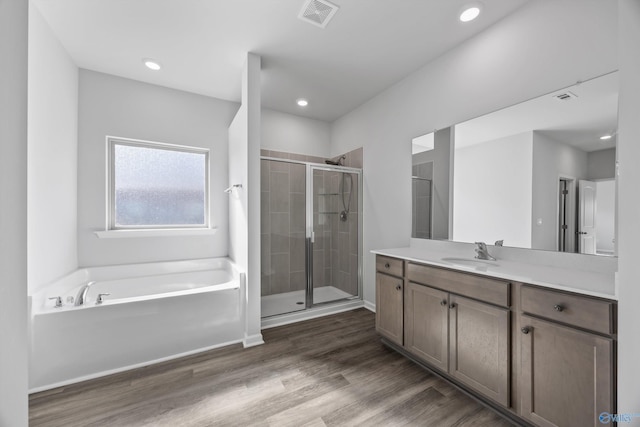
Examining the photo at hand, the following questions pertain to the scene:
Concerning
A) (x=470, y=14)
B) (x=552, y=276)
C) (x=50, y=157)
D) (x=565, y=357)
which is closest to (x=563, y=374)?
(x=565, y=357)

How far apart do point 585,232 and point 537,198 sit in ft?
1.03

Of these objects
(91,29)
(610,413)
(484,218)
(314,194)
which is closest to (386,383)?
(610,413)

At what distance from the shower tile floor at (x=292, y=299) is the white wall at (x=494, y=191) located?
175 cm

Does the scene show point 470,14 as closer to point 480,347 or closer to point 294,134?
point 480,347

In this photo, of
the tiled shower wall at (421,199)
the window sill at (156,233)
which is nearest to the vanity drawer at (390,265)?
the tiled shower wall at (421,199)

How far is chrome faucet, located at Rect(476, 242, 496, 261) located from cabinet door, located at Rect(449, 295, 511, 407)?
0.48m

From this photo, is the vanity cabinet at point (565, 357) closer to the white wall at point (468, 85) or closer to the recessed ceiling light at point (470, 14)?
the white wall at point (468, 85)

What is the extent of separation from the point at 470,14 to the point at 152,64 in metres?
2.86

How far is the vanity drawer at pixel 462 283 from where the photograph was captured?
1413 mm

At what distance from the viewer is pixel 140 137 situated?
2834 mm

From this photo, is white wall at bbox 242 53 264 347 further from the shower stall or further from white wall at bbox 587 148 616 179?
white wall at bbox 587 148 616 179

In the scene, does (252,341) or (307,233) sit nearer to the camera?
(252,341)

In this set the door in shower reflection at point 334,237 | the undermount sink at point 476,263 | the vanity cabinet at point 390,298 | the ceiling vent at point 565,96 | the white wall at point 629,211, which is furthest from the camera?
the door in shower reflection at point 334,237

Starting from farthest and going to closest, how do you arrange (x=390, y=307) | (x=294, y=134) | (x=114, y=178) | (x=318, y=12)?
(x=294, y=134)
(x=114, y=178)
(x=390, y=307)
(x=318, y=12)
